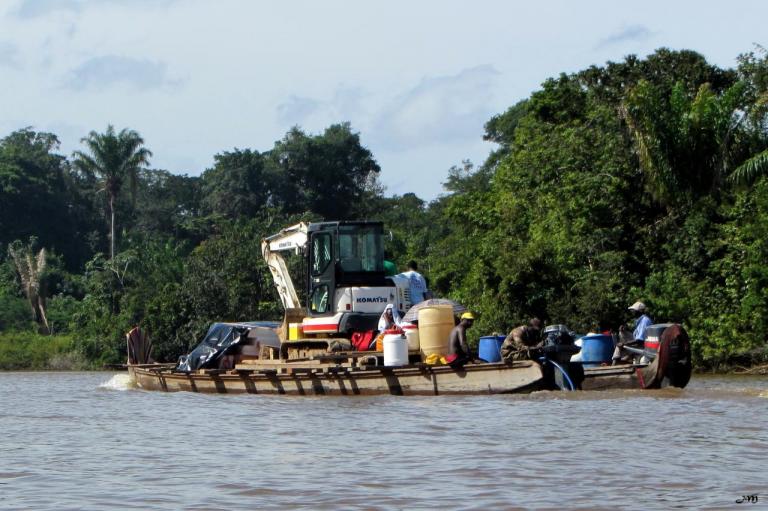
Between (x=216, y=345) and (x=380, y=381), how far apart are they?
543 centimetres

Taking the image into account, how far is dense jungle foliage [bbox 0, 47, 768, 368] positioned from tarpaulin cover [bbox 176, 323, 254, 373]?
32.3 ft

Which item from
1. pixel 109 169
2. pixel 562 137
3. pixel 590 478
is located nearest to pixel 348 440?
pixel 590 478

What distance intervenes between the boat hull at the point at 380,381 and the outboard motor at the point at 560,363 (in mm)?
334

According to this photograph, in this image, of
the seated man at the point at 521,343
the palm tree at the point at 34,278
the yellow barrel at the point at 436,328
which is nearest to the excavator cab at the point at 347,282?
the yellow barrel at the point at 436,328

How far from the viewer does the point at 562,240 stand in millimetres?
32125

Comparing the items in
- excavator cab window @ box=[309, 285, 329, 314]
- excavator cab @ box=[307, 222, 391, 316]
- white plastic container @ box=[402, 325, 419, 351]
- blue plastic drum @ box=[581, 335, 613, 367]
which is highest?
excavator cab @ box=[307, 222, 391, 316]

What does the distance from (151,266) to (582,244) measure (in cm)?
2112

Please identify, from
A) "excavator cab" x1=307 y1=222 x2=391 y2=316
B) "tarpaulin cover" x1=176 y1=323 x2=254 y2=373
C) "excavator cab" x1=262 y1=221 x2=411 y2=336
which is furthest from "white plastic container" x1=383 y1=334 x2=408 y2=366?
"tarpaulin cover" x1=176 y1=323 x2=254 y2=373

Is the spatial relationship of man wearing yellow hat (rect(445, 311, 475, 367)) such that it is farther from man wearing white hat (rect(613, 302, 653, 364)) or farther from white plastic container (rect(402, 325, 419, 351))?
man wearing white hat (rect(613, 302, 653, 364))

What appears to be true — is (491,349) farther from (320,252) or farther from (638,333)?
(320,252)

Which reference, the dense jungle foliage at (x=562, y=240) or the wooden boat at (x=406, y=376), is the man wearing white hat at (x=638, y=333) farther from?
the dense jungle foliage at (x=562, y=240)

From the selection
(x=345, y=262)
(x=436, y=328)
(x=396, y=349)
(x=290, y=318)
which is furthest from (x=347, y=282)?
(x=396, y=349)

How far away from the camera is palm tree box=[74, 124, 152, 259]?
5378 centimetres

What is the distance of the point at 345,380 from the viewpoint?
19.3 meters
